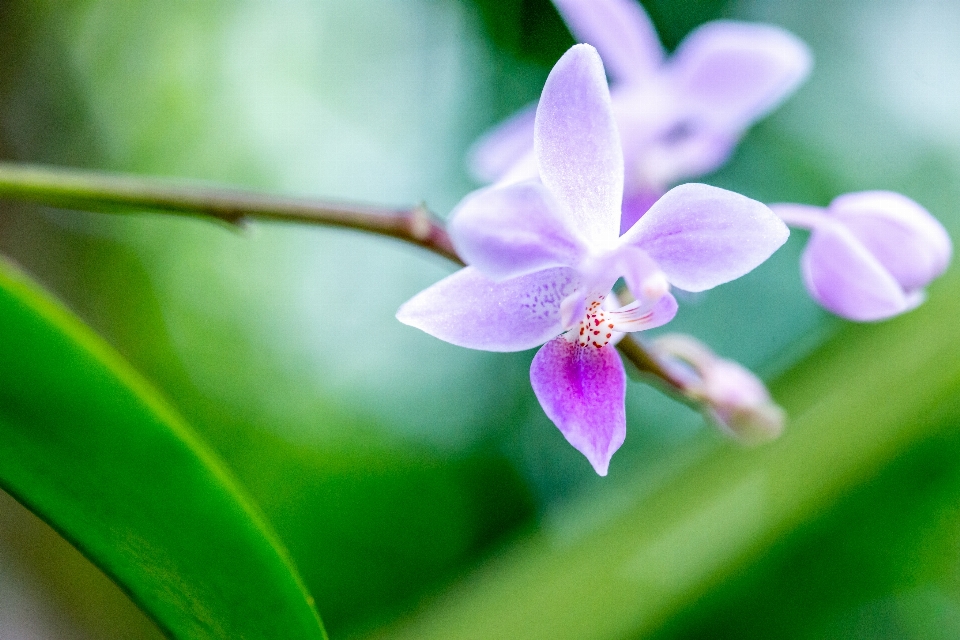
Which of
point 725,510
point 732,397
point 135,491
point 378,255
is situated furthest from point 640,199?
point 378,255

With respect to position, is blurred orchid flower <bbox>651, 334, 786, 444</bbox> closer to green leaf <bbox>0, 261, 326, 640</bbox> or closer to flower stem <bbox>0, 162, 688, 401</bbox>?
flower stem <bbox>0, 162, 688, 401</bbox>

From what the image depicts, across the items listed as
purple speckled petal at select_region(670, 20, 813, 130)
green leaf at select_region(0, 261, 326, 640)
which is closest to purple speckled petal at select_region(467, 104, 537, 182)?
purple speckled petal at select_region(670, 20, 813, 130)

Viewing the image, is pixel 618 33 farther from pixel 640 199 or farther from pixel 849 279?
pixel 849 279

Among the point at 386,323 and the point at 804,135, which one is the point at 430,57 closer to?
the point at 386,323

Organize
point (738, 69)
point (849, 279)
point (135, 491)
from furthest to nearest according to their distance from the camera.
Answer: point (738, 69), point (849, 279), point (135, 491)

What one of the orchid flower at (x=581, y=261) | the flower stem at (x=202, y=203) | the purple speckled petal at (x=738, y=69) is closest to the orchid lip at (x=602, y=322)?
the orchid flower at (x=581, y=261)
